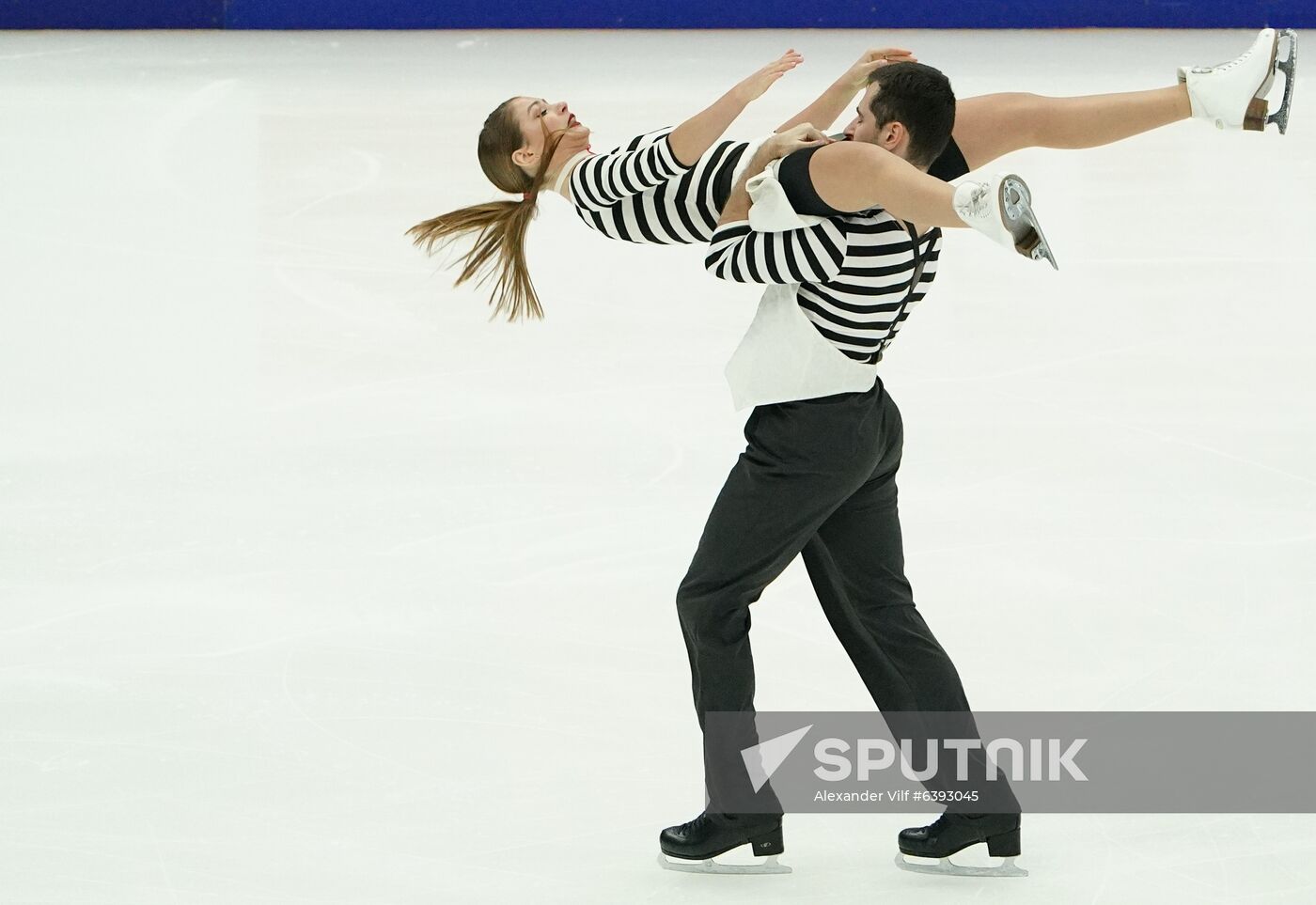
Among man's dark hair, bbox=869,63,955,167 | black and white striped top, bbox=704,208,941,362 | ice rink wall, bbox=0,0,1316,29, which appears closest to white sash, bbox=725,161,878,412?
black and white striped top, bbox=704,208,941,362

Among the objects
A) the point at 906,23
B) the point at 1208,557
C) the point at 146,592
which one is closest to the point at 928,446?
the point at 1208,557

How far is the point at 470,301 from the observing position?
5887 millimetres

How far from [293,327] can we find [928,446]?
85.1 inches

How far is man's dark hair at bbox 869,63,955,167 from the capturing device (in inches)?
85.1

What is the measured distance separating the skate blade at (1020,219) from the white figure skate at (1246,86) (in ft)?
1.66

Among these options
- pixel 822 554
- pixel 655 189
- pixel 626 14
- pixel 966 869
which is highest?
pixel 626 14

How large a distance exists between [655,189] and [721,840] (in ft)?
3.00

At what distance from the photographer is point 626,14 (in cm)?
1389

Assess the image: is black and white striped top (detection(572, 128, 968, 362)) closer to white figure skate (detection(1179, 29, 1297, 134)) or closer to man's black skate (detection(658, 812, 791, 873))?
white figure skate (detection(1179, 29, 1297, 134))

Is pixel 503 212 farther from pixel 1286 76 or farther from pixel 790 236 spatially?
pixel 1286 76

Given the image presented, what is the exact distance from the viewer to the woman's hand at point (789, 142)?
7.22 ft

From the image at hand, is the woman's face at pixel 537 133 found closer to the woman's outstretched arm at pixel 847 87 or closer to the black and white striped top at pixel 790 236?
the black and white striped top at pixel 790 236

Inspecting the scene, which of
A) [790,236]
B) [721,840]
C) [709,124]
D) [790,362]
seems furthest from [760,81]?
[721,840]

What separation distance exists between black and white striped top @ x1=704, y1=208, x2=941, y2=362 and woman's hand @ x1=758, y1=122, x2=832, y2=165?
0.32 feet
